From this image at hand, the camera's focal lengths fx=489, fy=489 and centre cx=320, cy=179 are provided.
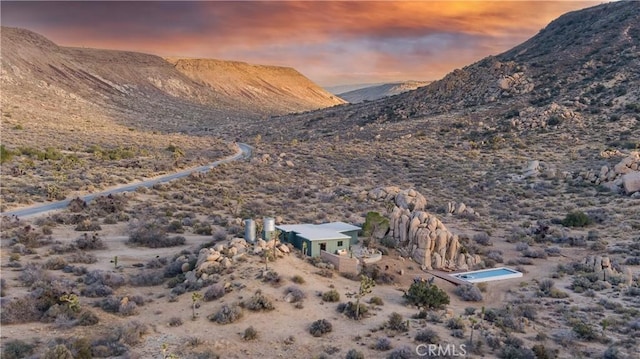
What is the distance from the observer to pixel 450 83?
9675cm

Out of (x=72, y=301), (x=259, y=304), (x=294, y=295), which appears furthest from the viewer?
(x=294, y=295)

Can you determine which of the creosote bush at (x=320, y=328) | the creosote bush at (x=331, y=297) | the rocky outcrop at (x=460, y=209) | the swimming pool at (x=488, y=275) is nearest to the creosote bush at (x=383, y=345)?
the creosote bush at (x=320, y=328)

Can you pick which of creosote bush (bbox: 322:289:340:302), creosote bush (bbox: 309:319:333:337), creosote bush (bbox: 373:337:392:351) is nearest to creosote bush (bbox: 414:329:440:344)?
creosote bush (bbox: 373:337:392:351)

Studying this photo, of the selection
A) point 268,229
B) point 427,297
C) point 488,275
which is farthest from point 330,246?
point 488,275

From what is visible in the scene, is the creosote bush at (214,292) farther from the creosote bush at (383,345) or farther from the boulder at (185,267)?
the creosote bush at (383,345)

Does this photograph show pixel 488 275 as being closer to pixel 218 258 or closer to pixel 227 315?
pixel 218 258

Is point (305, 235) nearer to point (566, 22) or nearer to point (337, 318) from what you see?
point (337, 318)

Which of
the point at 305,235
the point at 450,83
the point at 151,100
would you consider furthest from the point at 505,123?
the point at 151,100

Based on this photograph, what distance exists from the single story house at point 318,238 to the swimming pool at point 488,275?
6.07 metres

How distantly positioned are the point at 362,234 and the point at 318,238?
18.5 feet

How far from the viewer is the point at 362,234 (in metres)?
30.4

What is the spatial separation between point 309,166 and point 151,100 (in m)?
114

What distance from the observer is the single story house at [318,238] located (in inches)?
1004

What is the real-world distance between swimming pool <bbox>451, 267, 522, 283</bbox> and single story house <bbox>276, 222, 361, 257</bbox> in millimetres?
6070
